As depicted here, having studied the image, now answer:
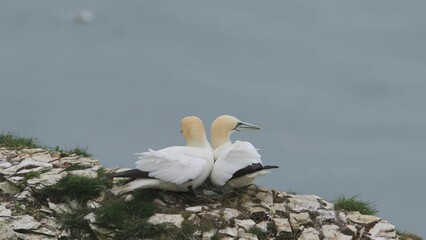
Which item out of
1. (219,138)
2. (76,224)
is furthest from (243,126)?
(76,224)

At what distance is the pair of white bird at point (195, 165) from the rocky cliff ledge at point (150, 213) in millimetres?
339

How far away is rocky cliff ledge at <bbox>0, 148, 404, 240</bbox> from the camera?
18.3 m

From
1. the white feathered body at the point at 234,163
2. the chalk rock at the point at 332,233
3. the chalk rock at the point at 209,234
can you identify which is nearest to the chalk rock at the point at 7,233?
the chalk rock at the point at 209,234

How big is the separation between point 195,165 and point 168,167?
1.49 ft

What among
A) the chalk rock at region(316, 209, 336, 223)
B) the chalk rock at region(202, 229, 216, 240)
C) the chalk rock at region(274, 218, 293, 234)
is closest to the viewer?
the chalk rock at region(202, 229, 216, 240)

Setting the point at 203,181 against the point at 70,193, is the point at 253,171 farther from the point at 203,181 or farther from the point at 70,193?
the point at 70,193

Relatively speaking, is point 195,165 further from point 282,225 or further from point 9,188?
point 9,188

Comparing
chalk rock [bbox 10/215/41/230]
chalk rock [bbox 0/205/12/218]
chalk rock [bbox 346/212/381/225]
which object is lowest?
chalk rock [bbox 10/215/41/230]

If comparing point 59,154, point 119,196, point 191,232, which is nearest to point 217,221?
point 191,232

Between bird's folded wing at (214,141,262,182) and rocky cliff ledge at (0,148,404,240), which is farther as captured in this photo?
bird's folded wing at (214,141,262,182)

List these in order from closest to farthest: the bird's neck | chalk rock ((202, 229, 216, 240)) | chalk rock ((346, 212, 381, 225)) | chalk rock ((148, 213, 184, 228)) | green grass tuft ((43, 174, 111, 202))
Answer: chalk rock ((202, 229, 216, 240)) < chalk rock ((148, 213, 184, 228)) < green grass tuft ((43, 174, 111, 202)) < the bird's neck < chalk rock ((346, 212, 381, 225))

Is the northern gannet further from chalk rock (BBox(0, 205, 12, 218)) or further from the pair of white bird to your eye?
chalk rock (BBox(0, 205, 12, 218))

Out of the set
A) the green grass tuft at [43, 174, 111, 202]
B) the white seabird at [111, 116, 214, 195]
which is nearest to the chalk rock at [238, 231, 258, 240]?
the white seabird at [111, 116, 214, 195]

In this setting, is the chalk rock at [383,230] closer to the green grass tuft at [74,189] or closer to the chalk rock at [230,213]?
the chalk rock at [230,213]
